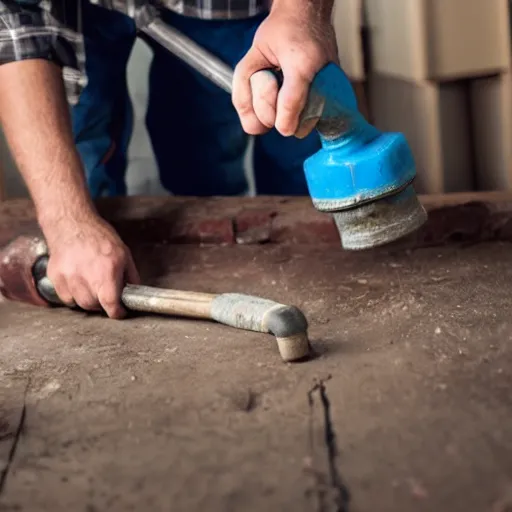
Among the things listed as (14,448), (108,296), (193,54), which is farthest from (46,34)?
(14,448)

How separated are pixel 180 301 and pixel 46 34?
0.66m

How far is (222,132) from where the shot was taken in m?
2.05

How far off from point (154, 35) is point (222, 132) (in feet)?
1.56

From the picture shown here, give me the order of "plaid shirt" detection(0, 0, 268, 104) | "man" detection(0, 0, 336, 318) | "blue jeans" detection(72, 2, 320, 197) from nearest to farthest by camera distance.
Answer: "man" detection(0, 0, 336, 318), "plaid shirt" detection(0, 0, 268, 104), "blue jeans" detection(72, 2, 320, 197)

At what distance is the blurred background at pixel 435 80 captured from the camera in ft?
6.40

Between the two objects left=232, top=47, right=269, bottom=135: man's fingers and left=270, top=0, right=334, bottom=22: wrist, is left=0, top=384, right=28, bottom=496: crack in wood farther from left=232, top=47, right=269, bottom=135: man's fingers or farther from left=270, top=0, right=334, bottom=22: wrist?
left=270, top=0, right=334, bottom=22: wrist

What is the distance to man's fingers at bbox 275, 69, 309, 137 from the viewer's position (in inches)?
40.1

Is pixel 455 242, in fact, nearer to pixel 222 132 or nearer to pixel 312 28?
pixel 312 28

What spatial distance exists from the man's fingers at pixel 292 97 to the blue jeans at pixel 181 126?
82cm

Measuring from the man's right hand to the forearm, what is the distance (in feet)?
0.21

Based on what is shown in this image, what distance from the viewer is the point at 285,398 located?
859mm

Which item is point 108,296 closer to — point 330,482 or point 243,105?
point 243,105

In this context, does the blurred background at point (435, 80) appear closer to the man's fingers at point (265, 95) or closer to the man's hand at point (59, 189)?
the man's hand at point (59, 189)

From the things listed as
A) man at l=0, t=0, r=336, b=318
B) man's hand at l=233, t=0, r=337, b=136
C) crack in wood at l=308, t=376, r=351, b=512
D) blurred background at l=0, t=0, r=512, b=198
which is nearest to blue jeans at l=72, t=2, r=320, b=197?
blurred background at l=0, t=0, r=512, b=198
